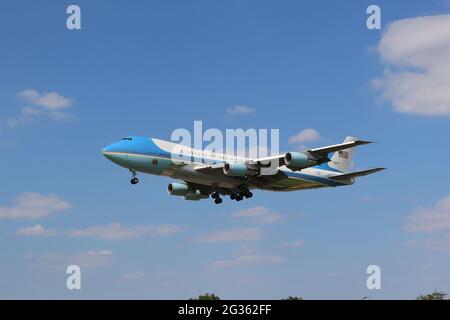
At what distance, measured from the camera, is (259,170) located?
6450cm

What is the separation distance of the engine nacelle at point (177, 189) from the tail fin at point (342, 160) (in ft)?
58.8

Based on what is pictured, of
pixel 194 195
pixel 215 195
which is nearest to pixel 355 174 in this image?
pixel 215 195

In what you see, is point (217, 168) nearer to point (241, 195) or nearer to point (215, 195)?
point (241, 195)

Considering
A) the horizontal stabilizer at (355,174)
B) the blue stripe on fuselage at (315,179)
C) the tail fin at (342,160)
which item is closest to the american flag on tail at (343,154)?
the tail fin at (342,160)

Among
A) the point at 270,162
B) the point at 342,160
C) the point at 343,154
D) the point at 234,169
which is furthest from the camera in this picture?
the point at 343,154

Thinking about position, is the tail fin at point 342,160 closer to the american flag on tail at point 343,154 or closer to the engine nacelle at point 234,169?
the american flag on tail at point 343,154

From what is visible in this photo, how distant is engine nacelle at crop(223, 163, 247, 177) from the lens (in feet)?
204

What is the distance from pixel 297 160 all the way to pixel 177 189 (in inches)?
657

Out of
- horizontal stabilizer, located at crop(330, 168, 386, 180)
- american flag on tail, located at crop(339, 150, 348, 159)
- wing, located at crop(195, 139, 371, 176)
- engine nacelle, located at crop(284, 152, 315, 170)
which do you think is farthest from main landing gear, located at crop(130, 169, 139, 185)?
american flag on tail, located at crop(339, 150, 348, 159)

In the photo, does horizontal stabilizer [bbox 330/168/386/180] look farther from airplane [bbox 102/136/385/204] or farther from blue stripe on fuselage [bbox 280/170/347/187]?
blue stripe on fuselage [bbox 280/170/347/187]

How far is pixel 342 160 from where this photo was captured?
256 ft

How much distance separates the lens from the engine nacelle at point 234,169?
6219 cm
